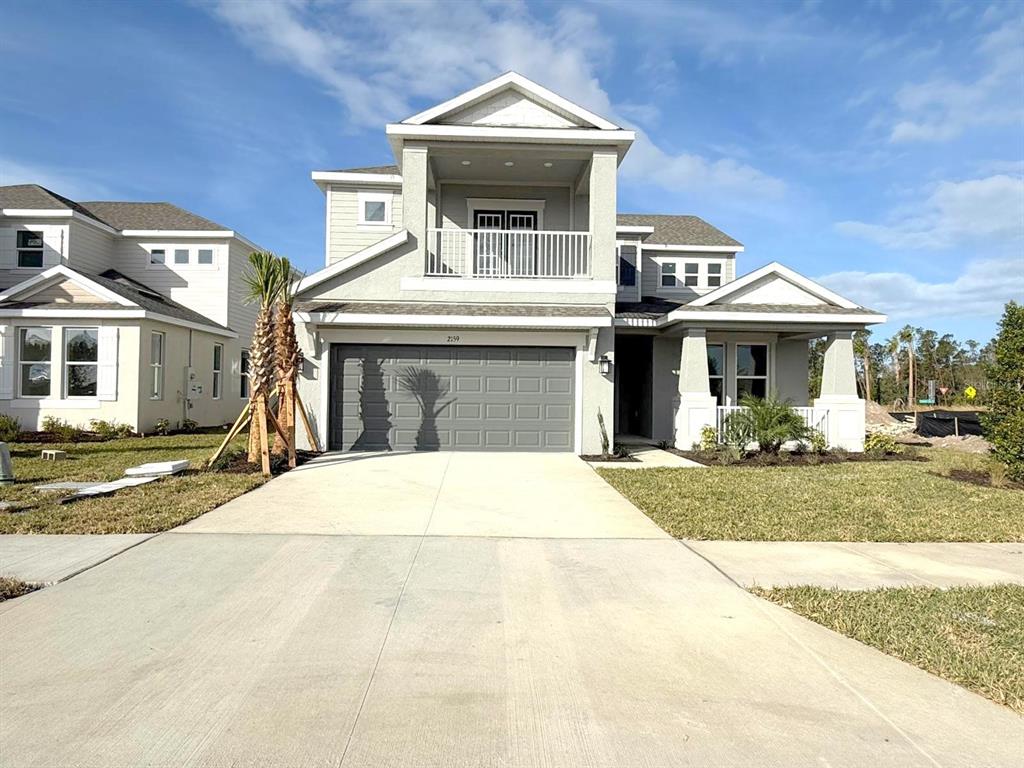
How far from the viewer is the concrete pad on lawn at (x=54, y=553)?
535 centimetres

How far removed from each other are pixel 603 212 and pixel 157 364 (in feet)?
43.2

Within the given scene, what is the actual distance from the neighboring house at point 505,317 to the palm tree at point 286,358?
100 cm

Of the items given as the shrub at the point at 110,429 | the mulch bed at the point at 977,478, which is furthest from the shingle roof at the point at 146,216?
the mulch bed at the point at 977,478

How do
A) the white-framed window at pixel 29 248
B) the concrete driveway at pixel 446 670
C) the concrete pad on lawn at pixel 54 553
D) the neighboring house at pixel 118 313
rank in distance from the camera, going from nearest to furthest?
the concrete driveway at pixel 446 670 → the concrete pad on lawn at pixel 54 553 → the neighboring house at pixel 118 313 → the white-framed window at pixel 29 248

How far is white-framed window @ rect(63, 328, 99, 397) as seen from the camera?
16.9 metres

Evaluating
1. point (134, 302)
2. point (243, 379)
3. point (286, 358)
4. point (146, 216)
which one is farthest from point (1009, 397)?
point (146, 216)

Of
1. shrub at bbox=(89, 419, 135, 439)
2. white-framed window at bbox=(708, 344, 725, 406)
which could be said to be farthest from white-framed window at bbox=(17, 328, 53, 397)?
white-framed window at bbox=(708, 344, 725, 406)

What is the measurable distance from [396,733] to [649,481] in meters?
8.15

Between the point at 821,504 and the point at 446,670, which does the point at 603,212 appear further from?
the point at 446,670

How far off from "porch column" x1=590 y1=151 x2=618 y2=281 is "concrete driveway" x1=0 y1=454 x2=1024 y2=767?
9.18 metres

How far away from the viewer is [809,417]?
51.2 ft

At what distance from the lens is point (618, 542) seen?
6.73 meters

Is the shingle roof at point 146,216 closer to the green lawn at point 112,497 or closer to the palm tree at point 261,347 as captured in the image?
the green lawn at point 112,497

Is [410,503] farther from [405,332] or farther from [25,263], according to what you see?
[25,263]
